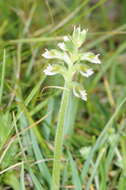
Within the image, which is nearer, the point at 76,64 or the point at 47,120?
the point at 76,64

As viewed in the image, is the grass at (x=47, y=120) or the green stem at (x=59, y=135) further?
the grass at (x=47, y=120)

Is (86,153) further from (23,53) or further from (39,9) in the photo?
(39,9)

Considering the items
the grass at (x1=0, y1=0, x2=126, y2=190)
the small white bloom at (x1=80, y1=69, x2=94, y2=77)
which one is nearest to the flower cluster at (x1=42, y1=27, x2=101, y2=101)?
the small white bloom at (x1=80, y1=69, x2=94, y2=77)

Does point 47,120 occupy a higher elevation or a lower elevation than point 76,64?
lower

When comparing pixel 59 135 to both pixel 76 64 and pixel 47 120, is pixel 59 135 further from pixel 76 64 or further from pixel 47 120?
pixel 47 120

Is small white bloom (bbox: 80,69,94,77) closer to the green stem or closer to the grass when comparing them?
the green stem

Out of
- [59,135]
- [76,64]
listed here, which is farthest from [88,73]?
[59,135]

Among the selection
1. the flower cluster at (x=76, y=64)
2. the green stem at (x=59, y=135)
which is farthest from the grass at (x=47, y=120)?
Result: the flower cluster at (x=76, y=64)

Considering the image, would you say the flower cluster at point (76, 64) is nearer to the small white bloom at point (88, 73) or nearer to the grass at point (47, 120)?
the small white bloom at point (88, 73)

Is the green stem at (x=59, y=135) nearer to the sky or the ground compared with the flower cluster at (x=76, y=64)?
nearer to the ground
